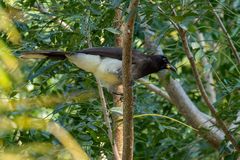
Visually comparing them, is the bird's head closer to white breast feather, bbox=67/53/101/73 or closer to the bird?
the bird

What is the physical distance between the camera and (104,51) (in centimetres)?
385

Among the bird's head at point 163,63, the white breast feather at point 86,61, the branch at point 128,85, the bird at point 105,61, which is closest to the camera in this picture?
the branch at point 128,85

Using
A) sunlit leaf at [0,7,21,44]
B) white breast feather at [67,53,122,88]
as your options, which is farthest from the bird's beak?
sunlit leaf at [0,7,21,44]

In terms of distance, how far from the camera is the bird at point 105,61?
11.9 feet

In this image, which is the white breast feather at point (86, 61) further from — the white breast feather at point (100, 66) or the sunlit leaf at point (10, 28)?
the sunlit leaf at point (10, 28)

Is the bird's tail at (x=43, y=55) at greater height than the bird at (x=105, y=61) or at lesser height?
greater

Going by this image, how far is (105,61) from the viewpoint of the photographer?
4.09m

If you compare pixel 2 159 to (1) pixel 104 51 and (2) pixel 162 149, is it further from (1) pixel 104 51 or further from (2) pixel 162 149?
(2) pixel 162 149

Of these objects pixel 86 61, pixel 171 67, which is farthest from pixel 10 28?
pixel 171 67

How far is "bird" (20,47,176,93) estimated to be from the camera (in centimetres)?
362

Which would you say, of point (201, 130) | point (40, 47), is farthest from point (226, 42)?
point (40, 47)

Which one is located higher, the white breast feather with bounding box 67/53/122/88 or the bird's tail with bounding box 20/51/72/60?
the bird's tail with bounding box 20/51/72/60

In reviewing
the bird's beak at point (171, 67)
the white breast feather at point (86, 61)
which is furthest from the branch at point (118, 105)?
the bird's beak at point (171, 67)

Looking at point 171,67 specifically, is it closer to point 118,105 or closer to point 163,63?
point 163,63
